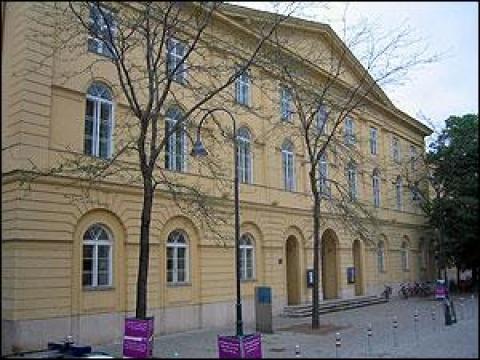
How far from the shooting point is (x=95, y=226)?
17.7m

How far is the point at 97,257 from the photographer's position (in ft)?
57.6

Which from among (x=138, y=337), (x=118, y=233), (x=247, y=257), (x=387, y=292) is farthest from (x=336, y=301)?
(x=138, y=337)

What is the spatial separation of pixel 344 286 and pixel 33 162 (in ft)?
63.9

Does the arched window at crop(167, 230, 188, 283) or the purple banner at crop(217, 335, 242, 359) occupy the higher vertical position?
the arched window at crop(167, 230, 188, 283)

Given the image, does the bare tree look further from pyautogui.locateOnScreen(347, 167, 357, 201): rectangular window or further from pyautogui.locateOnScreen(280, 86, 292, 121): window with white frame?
pyautogui.locateOnScreen(347, 167, 357, 201): rectangular window

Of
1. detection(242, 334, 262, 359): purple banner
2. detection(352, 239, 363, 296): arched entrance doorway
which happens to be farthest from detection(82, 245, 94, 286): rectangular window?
detection(352, 239, 363, 296): arched entrance doorway

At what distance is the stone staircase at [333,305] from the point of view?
25.0 m

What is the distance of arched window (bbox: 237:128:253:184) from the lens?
2442 centimetres

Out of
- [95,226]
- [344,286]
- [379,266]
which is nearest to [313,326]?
[95,226]

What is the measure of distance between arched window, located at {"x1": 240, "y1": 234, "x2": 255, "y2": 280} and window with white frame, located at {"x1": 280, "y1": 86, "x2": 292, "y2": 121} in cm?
544

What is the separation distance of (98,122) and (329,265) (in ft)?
55.7

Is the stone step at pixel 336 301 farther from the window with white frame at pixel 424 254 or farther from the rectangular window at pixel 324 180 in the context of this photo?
the window with white frame at pixel 424 254

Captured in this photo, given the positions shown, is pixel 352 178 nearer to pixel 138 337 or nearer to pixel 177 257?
pixel 177 257

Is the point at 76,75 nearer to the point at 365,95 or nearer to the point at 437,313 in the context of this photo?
the point at 365,95
